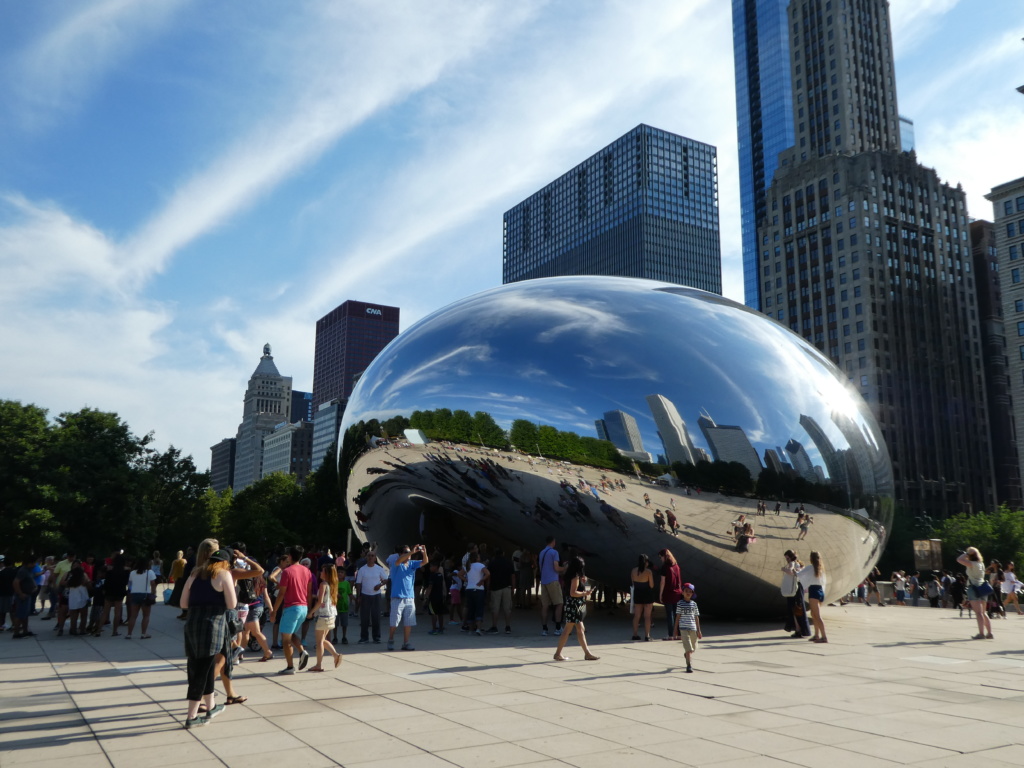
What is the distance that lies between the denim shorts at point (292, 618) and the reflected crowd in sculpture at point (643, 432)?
463 centimetres

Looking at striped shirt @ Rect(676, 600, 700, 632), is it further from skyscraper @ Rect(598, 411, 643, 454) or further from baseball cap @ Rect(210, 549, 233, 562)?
baseball cap @ Rect(210, 549, 233, 562)

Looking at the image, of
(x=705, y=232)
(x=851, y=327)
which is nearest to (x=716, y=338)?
(x=851, y=327)

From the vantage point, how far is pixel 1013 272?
78125mm

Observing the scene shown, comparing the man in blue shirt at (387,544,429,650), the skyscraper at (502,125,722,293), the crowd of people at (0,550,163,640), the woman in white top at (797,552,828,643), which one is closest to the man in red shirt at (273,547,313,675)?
the man in blue shirt at (387,544,429,650)

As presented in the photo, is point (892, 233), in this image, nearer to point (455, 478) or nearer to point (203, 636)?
point (455, 478)

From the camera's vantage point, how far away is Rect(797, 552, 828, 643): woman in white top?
11818 mm

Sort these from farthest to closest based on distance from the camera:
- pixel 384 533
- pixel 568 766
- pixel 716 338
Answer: pixel 384 533 < pixel 716 338 < pixel 568 766

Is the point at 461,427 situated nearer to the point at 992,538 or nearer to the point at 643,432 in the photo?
the point at 643,432

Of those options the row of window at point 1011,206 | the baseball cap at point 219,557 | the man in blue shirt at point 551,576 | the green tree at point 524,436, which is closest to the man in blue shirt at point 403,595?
the man in blue shirt at point 551,576

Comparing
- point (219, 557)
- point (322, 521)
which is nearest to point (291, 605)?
point (219, 557)

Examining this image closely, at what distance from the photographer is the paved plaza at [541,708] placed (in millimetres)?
5566

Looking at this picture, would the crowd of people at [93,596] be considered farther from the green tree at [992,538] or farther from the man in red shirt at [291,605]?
the green tree at [992,538]

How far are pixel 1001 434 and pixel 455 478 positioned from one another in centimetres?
12220

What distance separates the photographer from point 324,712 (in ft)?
22.9
